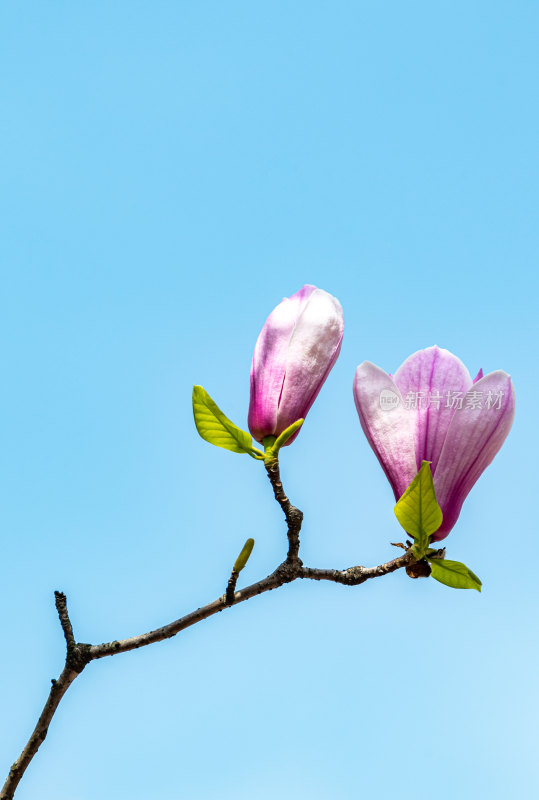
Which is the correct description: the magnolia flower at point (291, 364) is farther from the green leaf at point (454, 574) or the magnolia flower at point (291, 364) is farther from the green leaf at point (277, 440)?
the green leaf at point (454, 574)

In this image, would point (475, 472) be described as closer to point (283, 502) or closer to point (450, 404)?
point (450, 404)

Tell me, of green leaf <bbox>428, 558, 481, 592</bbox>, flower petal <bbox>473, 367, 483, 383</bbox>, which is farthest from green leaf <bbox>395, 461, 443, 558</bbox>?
flower petal <bbox>473, 367, 483, 383</bbox>

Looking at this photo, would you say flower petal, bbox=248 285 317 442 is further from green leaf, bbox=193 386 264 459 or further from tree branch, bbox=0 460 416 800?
tree branch, bbox=0 460 416 800

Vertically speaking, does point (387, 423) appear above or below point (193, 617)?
above

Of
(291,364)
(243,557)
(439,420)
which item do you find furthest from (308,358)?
(243,557)

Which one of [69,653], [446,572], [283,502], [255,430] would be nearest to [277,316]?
[255,430]

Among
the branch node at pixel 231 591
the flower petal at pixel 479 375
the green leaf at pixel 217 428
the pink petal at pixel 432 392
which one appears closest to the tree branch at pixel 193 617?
the branch node at pixel 231 591

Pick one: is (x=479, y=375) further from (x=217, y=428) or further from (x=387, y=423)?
(x=217, y=428)
